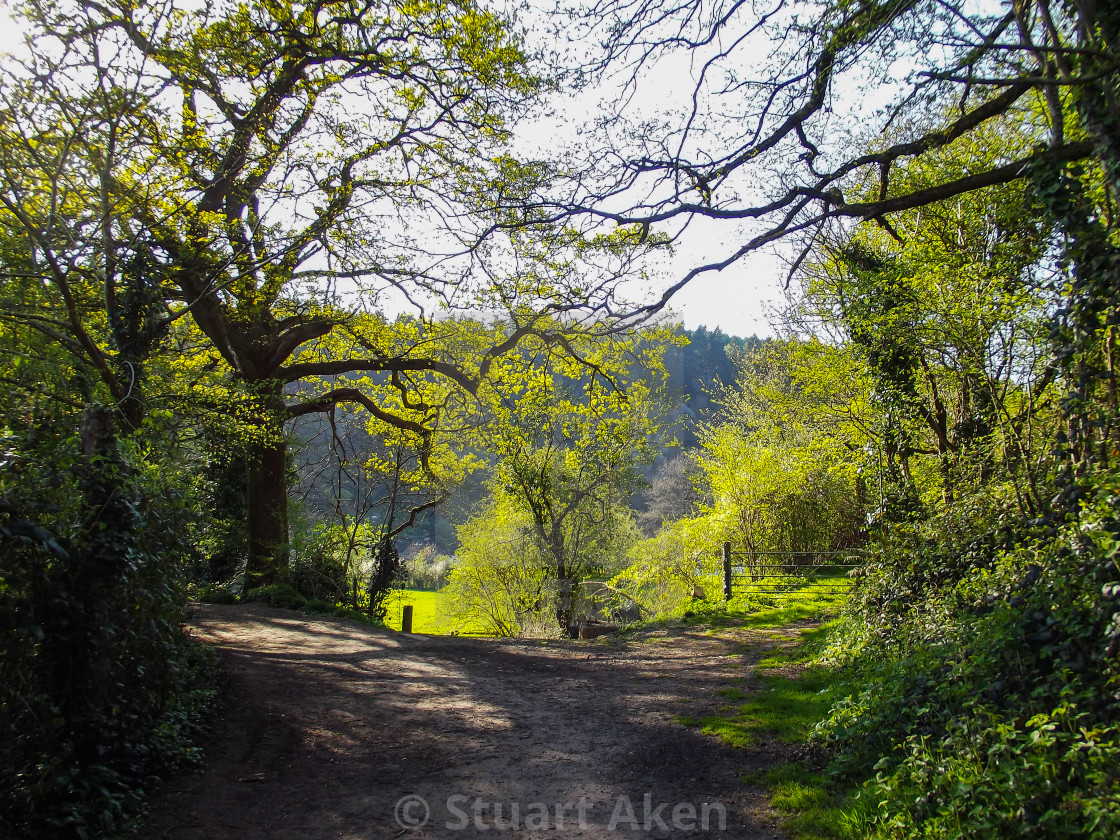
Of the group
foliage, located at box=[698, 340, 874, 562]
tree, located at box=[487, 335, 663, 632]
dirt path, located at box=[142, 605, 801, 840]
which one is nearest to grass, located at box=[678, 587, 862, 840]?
dirt path, located at box=[142, 605, 801, 840]

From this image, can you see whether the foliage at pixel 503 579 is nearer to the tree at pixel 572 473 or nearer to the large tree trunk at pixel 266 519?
the tree at pixel 572 473

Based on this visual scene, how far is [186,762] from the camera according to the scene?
14.7ft

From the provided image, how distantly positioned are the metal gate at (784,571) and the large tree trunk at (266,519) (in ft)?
29.4

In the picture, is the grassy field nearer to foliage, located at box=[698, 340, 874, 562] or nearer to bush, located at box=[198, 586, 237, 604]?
bush, located at box=[198, 586, 237, 604]

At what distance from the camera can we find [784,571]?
15914 millimetres

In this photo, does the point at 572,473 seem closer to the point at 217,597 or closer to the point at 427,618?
the point at 217,597

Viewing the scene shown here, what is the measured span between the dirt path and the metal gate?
4.80m

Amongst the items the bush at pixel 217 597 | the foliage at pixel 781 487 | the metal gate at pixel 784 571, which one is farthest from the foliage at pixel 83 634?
the foliage at pixel 781 487

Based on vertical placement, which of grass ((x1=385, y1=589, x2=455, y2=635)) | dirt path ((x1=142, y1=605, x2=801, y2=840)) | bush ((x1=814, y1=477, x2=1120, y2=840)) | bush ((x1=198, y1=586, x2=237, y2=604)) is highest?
bush ((x1=814, y1=477, x2=1120, y2=840))

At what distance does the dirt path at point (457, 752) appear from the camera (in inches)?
155

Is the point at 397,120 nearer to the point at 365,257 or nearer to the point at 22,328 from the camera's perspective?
the point at 365,257

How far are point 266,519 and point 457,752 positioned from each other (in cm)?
905

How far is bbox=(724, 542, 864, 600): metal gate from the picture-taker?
13.1m

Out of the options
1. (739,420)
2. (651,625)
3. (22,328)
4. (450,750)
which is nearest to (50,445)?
(450,750)
